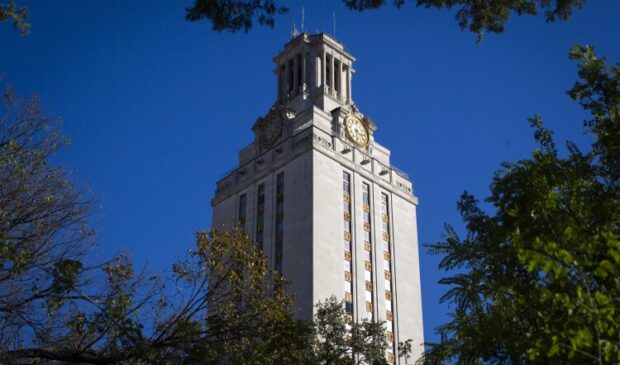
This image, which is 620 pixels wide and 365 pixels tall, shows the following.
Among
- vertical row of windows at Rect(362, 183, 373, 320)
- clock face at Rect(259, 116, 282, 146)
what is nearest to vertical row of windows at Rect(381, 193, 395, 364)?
vertical row of windows at Rect(362, 183, 373, 320)

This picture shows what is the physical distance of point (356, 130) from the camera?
292ft

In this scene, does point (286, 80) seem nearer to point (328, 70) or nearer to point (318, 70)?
point (318, 70)

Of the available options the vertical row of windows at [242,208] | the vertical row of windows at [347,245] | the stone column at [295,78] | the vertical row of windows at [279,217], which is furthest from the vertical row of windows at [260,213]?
the stone column at [295,78]

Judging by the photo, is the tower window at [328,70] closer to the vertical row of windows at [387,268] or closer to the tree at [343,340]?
the vertical row of windows at [387,268]

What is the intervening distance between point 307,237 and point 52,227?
5564 cm

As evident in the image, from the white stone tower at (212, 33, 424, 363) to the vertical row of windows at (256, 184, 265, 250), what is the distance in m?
0.12

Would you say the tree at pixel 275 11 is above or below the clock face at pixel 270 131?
below

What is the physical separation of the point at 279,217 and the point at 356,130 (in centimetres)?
1626

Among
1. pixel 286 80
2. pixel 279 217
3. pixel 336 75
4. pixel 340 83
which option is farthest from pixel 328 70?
pixel 279 217

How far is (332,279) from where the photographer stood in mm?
73000

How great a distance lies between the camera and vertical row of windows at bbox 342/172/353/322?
73.9m

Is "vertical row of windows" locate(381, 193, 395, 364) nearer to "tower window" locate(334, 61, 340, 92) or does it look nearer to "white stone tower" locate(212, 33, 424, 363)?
"white stone tower" locate(212, 33, 424, 363)

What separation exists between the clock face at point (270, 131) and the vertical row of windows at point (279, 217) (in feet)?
22.4

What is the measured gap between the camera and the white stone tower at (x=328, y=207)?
74.5 meters
